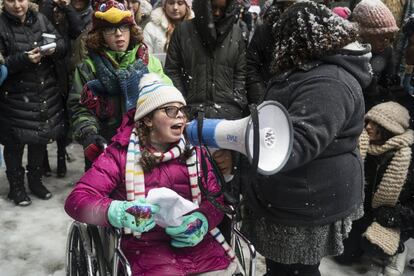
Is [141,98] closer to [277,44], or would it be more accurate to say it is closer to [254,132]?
[277,44]

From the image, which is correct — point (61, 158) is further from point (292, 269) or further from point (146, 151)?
point (292, 269)

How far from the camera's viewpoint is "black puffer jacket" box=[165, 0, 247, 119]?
348 cm

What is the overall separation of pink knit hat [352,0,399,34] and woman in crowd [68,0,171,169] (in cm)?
167

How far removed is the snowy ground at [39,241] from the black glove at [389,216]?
43cm

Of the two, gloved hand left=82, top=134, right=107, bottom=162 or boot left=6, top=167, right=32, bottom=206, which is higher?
gloved hand left=82, top=134, right=107, bottom=162

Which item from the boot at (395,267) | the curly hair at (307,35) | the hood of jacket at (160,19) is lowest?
the boot at (395,267)

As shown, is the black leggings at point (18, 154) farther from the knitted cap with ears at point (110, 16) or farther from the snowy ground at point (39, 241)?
the knitted cap with ears at point (110, 16)

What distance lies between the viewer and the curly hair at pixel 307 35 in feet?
6.30

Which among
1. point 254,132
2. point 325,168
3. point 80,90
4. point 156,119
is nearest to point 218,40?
point 80,90

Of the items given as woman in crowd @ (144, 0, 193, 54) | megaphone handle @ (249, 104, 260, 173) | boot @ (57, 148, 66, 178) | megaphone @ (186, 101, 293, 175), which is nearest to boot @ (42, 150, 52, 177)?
boot @ (57, 148, 66, 178)

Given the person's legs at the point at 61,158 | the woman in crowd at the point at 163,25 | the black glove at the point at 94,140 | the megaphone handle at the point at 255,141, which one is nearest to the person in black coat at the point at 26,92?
the person's legs at the point at 61,158

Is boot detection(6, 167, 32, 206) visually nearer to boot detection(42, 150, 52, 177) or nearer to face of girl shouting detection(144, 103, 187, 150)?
boot detection(42, 150, 52, 177)

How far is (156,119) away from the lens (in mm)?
2334

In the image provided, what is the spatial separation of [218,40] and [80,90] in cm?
110
